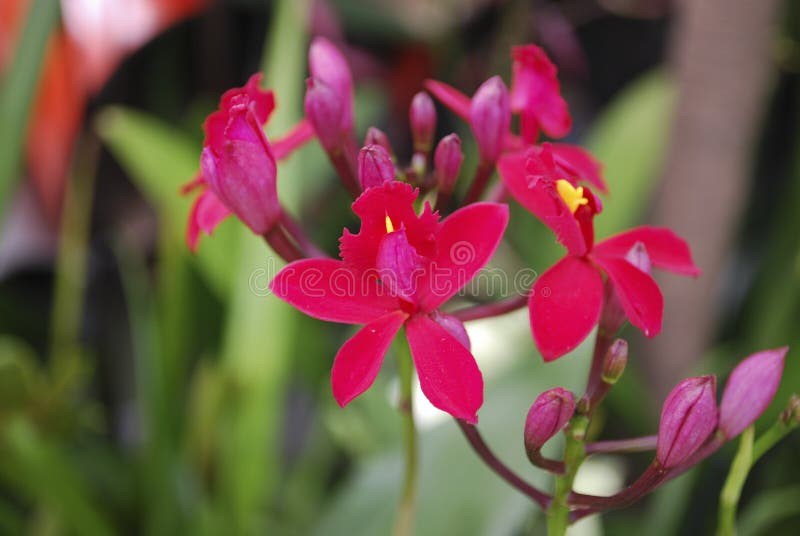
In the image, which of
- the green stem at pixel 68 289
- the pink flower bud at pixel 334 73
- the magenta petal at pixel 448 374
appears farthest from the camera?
the green stem at pixel 68 289

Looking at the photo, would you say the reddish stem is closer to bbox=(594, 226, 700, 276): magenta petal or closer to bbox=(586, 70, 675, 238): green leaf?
bbox=(594, 226, 700, 276): magenta petal

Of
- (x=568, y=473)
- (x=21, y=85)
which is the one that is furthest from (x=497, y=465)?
(x=21, y=85)

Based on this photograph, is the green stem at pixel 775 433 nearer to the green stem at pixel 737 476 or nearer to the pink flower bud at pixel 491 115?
the green stem at pixel 737 476

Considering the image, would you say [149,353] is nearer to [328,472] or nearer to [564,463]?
[328,472]

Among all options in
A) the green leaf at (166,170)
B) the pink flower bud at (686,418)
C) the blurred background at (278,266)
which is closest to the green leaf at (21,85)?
the blurred background at (278,266)

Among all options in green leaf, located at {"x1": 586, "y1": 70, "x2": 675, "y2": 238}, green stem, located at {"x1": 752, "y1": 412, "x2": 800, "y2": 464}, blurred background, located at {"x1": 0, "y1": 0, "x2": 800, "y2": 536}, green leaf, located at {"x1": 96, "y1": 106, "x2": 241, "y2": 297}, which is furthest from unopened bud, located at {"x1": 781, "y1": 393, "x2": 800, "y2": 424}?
green leaf, located at {"x1": 96, "y1": 106, "x2": 241, "y2": 297}

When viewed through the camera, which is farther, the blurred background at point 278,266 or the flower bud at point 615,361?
the blurred background at point 278,266
